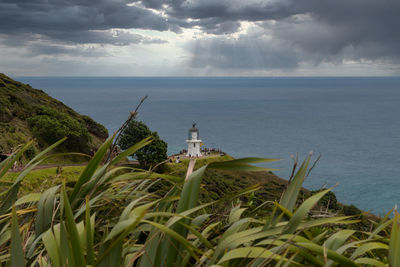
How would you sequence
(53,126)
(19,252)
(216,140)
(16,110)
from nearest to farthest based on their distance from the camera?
(19,252)
(53,126)
(16,110)
(216,140)

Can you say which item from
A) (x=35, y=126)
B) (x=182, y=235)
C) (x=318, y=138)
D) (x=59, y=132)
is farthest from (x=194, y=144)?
(x=318, y=138)

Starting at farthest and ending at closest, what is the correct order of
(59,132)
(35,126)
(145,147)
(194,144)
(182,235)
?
(194,144)
(35,126)
(145,147)
(59,132)
(182,235)

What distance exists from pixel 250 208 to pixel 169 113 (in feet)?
587

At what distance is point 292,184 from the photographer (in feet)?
7.68

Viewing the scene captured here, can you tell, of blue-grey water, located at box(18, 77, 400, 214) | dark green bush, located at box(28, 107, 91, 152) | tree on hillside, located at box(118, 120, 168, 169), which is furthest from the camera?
blue-grey water, located at box(18, 77, 400, 214)

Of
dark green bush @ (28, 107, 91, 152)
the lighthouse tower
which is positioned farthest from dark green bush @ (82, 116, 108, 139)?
the lighthouse tower

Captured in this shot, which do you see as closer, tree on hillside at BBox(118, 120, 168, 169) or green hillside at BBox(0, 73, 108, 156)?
green hillside at BBox(0, 73, 108, 156)

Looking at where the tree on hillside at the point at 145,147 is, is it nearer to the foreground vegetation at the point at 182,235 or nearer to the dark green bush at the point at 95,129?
the dark green bush at the point at 95,129

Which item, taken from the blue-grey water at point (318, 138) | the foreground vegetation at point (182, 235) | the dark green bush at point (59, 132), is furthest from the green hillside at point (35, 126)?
the foreground vegetation at point (182, 235)

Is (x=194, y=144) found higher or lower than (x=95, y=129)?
lower

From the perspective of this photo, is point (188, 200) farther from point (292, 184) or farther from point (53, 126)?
point (53, 126)

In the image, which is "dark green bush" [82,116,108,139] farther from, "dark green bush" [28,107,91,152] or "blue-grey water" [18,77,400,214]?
"blue-grey water" [18,77,400,214]

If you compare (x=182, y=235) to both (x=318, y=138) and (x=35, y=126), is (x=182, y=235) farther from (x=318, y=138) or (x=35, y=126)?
(x=318, y=138)

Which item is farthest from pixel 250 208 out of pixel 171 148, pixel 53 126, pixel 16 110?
pixel 171 148
